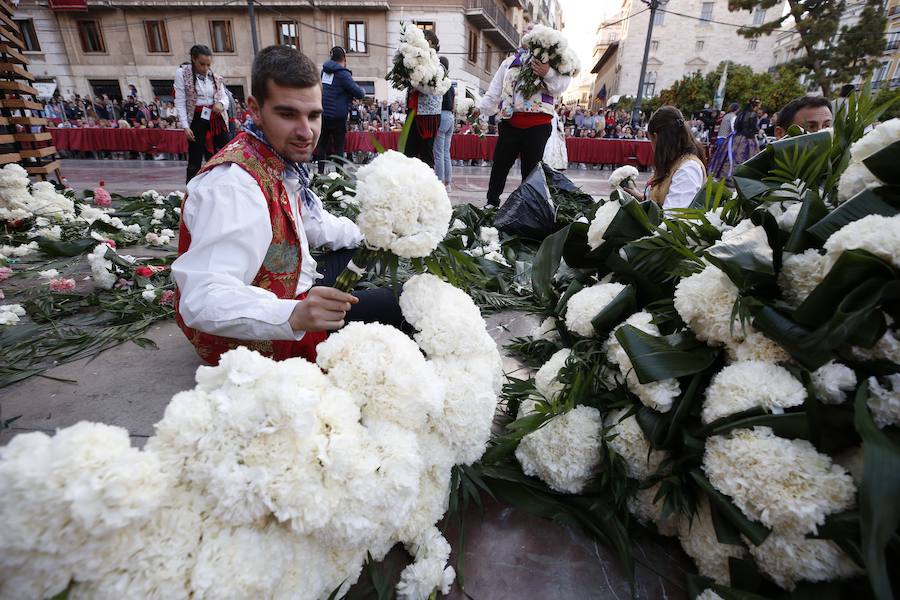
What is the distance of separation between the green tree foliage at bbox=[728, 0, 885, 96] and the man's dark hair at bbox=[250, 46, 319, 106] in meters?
27.0

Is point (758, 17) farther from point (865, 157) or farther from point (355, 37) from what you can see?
point (865, 157)

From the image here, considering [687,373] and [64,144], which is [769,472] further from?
[64,144]

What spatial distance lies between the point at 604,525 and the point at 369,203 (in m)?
1.20

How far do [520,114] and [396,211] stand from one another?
4.19m

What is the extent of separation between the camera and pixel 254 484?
0.80 meters

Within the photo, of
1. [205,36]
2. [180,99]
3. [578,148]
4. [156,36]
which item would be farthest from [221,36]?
[180,99]

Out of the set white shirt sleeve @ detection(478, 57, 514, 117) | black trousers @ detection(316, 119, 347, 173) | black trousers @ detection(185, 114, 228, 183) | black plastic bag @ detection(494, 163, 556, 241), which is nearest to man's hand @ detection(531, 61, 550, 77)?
white shirt sleeve @ detection(478, 57, 514, 117)

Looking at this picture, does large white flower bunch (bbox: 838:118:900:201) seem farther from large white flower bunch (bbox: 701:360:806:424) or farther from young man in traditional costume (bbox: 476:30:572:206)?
young man in traditional costume (bbox: 476:30:572:206)

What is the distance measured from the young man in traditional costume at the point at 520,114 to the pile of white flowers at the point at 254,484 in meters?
4.30

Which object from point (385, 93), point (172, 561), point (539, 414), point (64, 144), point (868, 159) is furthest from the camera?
point (385, 93)

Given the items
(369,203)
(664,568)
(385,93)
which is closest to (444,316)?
(369,203)

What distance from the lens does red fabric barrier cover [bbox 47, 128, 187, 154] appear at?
40.5 ft

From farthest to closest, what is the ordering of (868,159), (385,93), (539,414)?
(385,93) → (539,414) → (868,159)

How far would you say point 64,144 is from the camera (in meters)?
12.5
